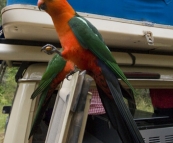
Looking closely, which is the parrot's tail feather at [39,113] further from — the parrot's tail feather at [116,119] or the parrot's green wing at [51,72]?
the parrot's tail feather at [116,119]

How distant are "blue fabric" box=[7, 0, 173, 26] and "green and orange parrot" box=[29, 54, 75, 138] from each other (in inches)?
14.2

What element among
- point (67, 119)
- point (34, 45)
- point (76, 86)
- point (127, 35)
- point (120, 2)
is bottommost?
point (67, 119)

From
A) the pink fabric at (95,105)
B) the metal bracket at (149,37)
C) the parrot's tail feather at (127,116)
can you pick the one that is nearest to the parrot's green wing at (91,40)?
the parrot's tail feather at (127,116)

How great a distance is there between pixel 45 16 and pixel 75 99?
75cm

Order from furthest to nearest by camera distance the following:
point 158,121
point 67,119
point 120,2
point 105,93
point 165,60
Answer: point 158,121
point 165,60
point 120,2
point 105,93
point 67,119

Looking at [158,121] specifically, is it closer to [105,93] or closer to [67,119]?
[105,93]

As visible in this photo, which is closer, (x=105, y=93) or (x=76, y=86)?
(x=76, y=86)

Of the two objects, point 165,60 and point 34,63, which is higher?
point 165,60

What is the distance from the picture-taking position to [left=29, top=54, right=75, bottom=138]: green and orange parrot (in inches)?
64.7

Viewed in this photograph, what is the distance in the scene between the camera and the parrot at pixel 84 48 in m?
1.37

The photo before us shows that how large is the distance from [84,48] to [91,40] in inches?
2.4

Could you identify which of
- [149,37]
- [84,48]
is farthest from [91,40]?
[149,37]

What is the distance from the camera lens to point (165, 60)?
2.21m

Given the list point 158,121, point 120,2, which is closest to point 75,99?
point 120,2
